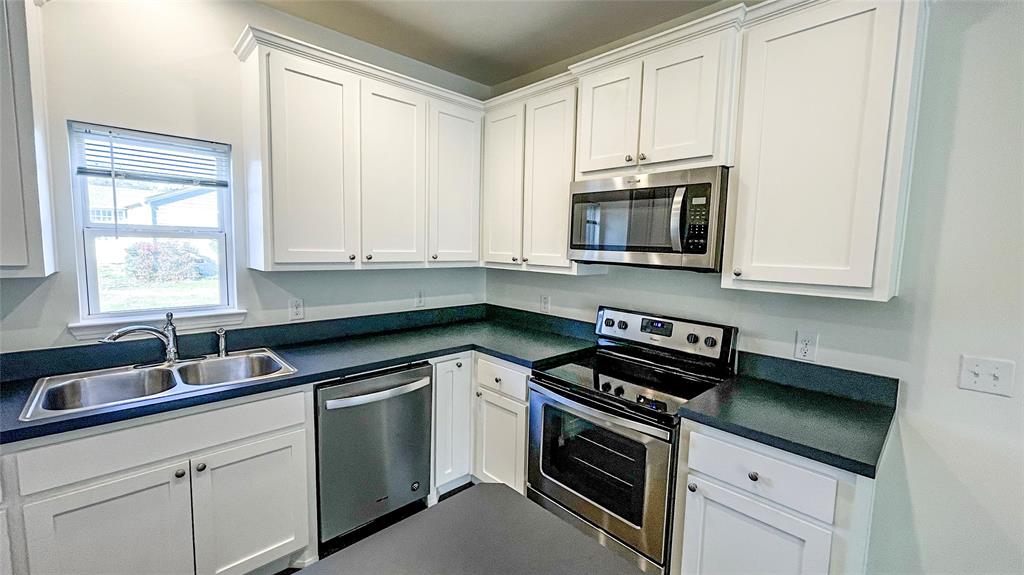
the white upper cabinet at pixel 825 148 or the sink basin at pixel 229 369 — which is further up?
the white upper cabinet at pixel 825 148

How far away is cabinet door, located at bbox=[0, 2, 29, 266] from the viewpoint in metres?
1.40

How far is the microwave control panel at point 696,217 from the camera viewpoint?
5.85 ft

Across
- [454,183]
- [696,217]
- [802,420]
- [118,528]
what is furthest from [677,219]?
[118,528]

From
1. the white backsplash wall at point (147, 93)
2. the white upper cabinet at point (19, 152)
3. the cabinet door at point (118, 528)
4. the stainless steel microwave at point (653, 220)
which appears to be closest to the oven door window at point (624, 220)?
the stainless steel microwave at point (653, 220)

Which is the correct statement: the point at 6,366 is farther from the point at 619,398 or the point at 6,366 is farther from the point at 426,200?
the point at 619,398

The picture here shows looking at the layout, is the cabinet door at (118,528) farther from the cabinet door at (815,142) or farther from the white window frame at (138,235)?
the cabinet door at (815,142)

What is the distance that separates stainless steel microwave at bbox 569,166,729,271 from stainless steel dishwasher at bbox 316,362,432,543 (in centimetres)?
113

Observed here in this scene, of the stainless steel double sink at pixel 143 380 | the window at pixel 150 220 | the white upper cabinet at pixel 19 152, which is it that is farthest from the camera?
the window at pixel 150 220

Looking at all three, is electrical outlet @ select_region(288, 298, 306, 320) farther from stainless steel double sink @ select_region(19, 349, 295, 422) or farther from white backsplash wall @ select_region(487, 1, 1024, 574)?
white backsplash wall @ select_region(487, 1, 1024, 574)

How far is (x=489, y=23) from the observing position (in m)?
2.31

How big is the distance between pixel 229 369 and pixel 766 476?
2.33m

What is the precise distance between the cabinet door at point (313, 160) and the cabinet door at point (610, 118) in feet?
3.89

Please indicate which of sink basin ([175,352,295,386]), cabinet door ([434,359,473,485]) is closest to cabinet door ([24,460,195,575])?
sink basin ([175,352,295,386])

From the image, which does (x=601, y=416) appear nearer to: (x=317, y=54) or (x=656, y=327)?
(x=656, y=327)
